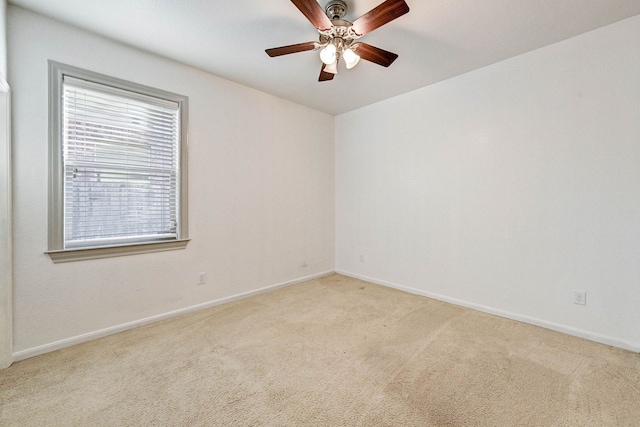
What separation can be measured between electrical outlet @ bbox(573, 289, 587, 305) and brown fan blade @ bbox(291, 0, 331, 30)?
301 centimetres

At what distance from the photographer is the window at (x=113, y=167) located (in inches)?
85.0

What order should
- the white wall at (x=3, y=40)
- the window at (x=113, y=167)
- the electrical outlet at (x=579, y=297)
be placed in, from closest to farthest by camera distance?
the white wall at (x=3, y=40)
the window at (x=113, y=167)
the electrical outlet at (x=579, y=297)

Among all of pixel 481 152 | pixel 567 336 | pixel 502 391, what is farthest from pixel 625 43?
pixel 502 391

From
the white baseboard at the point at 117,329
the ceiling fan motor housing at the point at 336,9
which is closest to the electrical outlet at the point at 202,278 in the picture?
the white baseboard at the point at 117,329

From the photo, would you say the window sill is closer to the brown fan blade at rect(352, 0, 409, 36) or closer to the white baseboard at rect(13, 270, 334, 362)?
the white baseboard at rect(13, 270, 334, 362)

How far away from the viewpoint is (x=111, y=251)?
Result: 240 centimetres

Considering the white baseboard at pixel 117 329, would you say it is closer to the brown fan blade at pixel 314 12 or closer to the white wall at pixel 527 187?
the white wall at pixel 527 187

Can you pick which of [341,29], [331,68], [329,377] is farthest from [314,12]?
[329,377]

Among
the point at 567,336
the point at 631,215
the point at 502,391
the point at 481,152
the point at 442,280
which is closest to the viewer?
the point at 502,391

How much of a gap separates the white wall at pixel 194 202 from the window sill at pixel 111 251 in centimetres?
5

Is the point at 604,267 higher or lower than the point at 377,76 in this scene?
lower

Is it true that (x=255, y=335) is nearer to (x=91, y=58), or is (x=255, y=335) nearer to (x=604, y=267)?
(x=91, y=58)

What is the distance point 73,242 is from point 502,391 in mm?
3356

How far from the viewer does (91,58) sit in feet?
7.47
